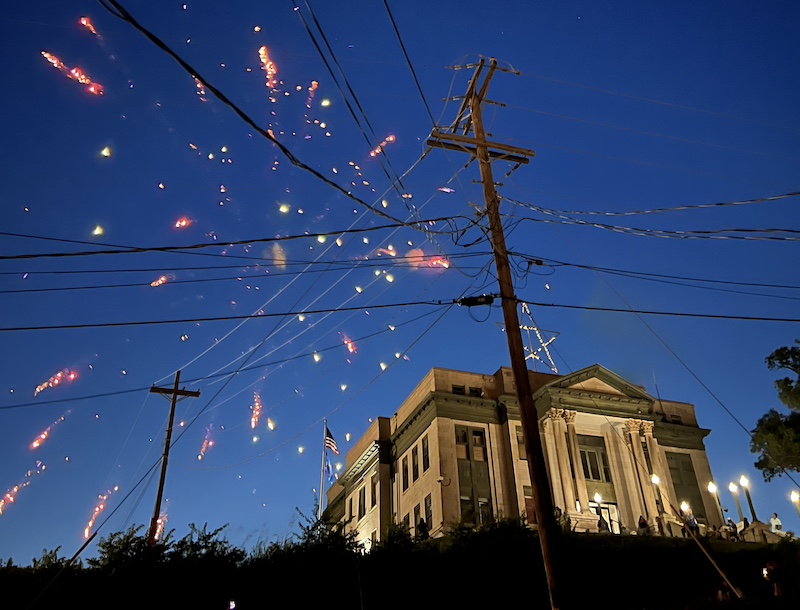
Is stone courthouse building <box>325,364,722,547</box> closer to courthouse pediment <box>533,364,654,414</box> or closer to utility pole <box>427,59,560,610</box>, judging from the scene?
courthouse pediment <box>533,364,654,414</box>

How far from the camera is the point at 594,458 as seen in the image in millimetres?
35688

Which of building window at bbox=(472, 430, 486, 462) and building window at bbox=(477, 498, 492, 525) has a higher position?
building window at bbox=(472, 430, 486, 462)

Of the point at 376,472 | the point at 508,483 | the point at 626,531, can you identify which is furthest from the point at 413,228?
the point at 376,472

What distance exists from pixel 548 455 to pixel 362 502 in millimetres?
15227

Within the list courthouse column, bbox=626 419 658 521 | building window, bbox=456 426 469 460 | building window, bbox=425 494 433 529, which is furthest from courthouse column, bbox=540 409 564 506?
building window, bbox=425 494 433 529

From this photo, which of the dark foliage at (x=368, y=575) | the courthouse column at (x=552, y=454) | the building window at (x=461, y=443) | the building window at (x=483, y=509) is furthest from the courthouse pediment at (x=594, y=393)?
the dark foliage at (x=368, y=575)

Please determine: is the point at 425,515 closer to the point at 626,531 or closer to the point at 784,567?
the point at 626,531

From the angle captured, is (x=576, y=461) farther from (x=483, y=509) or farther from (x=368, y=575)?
(x=368, y=575)

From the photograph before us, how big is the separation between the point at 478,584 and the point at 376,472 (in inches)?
922

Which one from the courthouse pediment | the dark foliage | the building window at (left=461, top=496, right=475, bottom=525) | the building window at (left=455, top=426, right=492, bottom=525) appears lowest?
the dark foliage

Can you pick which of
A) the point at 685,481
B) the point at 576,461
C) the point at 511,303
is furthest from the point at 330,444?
the point at 511,303

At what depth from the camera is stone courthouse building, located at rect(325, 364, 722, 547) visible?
33.0 m

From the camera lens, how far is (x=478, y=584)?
58.1 ft

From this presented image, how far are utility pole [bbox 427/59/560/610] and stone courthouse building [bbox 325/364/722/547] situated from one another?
70.1 feet
